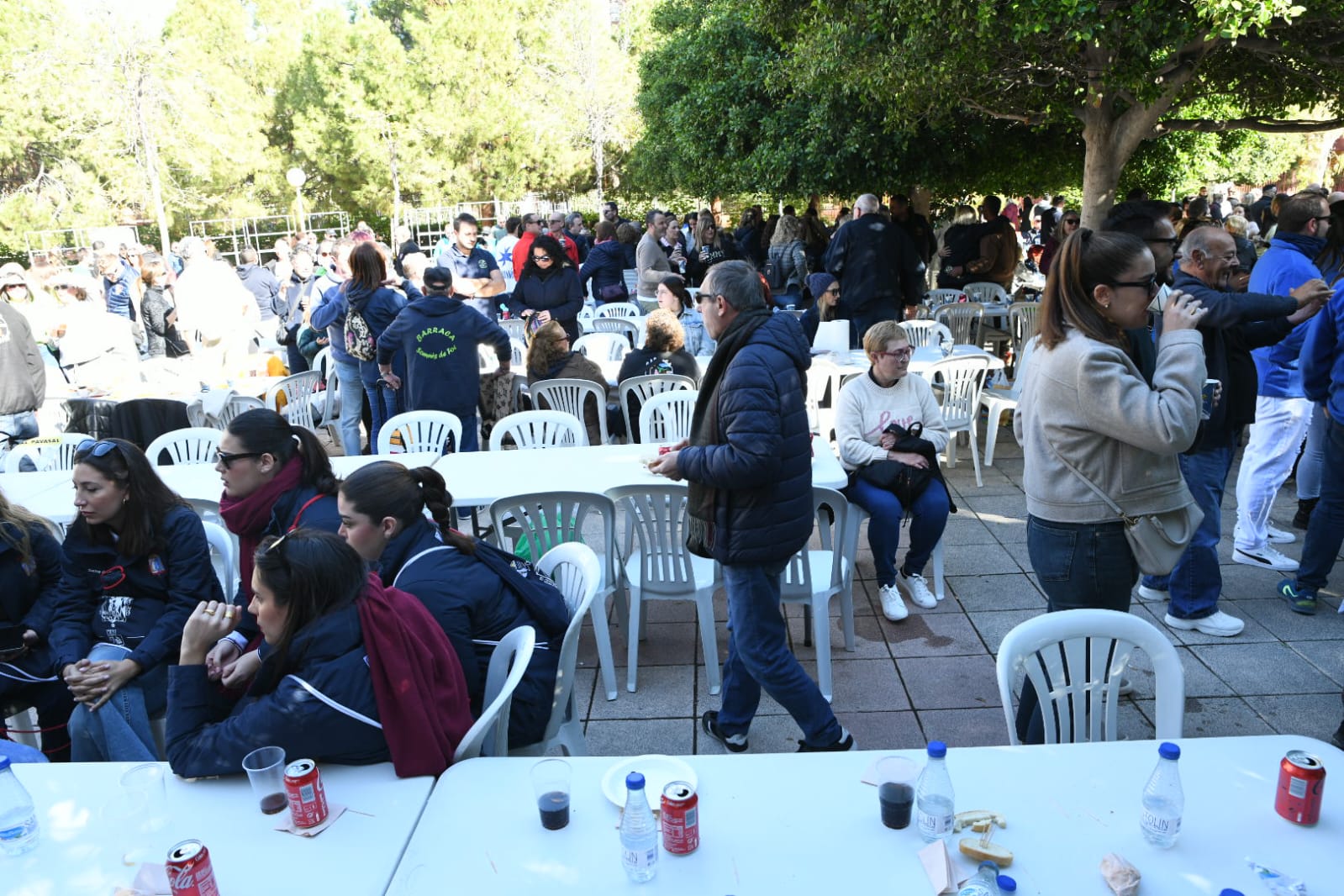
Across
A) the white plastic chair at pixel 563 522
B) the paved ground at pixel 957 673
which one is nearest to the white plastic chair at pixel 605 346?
the paved ground at pixel 957 673

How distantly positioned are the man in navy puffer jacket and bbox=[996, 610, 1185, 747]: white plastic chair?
0.73 meters

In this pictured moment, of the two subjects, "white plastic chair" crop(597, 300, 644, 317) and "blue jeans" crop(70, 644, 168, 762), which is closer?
"blue jeans" crop(70, 644, 168, 762)

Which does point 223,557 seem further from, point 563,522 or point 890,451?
point 890,451

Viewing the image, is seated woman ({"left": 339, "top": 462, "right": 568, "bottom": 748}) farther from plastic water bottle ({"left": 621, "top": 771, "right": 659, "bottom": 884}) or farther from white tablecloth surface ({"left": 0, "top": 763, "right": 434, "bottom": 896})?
plastic water bottle ({"left": 621, "top": 771, "right": 659, "bottom": 884})

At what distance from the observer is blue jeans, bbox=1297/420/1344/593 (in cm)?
394

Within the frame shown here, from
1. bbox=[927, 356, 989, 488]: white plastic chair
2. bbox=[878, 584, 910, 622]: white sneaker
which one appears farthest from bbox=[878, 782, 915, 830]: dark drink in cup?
Answer: bbox=[927, 356, 989, 488]: white plastic chair

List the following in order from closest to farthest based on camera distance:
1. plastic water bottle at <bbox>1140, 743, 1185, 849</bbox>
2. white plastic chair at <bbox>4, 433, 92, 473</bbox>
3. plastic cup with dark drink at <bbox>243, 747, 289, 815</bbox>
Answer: plastic water bottle at <bbox>1140, 743, 1185, 849</bbox>
plastic cup with dark drink at <bbox>243, 747, 289, 815</bbox>
white plastic chair at <bbox>4, 433, 92, 473</bbox>

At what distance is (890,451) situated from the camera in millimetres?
4383

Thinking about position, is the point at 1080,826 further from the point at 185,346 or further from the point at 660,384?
the point at 185,346

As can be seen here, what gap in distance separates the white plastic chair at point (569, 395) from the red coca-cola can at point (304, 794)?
4035 millimetres

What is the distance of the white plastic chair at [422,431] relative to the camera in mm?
5188

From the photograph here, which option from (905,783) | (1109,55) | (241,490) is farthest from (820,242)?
(905,783)

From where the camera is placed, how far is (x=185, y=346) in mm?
9656

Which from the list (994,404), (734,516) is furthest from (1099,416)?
(994,404)
